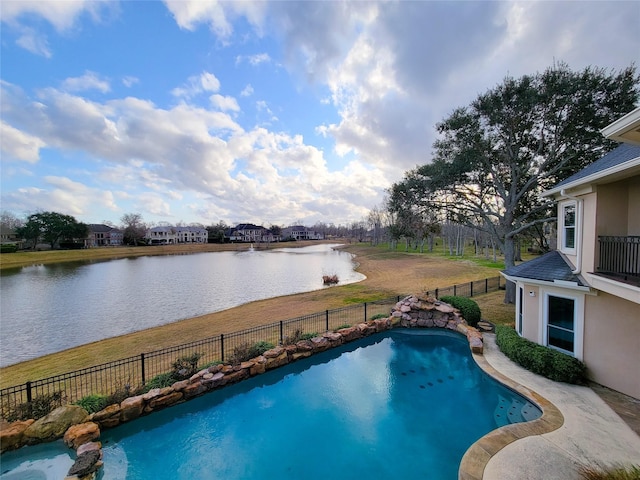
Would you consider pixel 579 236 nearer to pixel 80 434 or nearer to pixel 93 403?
pixel 80 434

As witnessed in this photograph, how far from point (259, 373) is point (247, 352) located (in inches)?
31.4

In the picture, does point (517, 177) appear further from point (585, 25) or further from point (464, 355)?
point (464, 355)

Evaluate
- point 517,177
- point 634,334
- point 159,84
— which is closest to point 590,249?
point 634,334

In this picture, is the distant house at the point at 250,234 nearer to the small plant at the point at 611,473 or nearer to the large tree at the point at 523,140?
the large tree at the point at 523,140

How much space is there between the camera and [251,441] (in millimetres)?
5906

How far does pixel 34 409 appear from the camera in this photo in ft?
20.2

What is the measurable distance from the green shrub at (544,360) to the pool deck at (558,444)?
50 cm

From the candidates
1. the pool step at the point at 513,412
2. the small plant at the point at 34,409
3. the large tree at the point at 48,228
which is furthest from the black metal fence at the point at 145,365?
the large tree at the point at 48,228

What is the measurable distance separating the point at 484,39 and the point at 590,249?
37.1 ft

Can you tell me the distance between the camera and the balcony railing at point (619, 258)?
598cm

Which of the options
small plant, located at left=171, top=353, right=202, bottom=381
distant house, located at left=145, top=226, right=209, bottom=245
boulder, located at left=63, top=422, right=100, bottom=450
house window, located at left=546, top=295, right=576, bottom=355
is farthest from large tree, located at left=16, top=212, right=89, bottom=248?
house window, located at left=546, top=295, right=576, bottom=355

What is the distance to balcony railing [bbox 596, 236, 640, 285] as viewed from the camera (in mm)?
5984

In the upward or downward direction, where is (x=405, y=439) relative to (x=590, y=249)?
downward

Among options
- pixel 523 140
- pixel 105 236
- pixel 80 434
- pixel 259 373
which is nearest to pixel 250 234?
pixel 105 236
